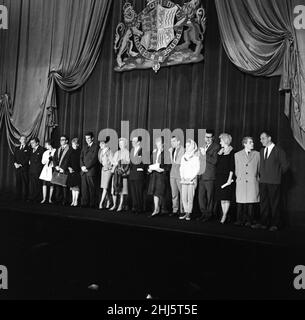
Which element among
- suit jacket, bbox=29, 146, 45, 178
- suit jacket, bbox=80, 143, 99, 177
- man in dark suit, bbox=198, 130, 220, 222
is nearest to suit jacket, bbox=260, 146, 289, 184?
man in dark suit, bbox=198, 130, 220, 222

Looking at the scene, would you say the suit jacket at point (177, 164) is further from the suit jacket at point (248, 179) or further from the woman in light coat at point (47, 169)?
the woman in light coat at point (47, 169)

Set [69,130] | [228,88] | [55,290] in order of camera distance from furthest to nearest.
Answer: [69,130] < [228,88] < [55,290]

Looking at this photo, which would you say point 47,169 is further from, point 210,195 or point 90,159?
point 210,195

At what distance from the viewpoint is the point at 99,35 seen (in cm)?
715

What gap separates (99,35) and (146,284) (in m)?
4.92

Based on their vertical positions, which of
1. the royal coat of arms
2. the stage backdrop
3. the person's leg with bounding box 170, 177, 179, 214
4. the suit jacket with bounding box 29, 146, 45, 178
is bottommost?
the person's leg with bounding box 170, 177, 179, 214

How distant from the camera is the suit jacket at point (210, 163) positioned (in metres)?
5.27

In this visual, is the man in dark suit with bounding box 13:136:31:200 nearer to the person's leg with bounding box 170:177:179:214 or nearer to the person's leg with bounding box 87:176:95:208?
the person's leg with bounding box 87:176:95:208

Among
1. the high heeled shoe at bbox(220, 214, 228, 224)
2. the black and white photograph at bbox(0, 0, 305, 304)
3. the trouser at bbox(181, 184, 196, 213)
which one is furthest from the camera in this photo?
the trouser at bbox(181, 184, 196, 213)

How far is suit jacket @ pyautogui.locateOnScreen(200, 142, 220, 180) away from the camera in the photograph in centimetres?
527

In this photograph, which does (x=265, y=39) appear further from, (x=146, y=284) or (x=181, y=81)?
(x=146, y=284)

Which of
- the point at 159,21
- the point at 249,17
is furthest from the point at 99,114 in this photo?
the point at 249,17

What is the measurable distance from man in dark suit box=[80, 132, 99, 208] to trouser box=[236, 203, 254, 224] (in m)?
2.42

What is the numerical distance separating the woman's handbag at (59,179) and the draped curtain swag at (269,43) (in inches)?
124
